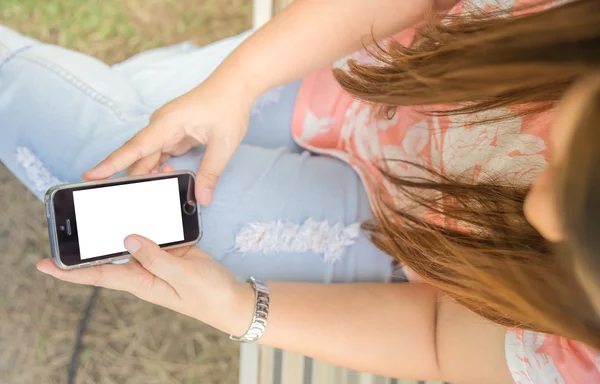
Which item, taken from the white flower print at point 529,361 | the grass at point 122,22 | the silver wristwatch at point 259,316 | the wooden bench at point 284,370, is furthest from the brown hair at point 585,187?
the grass at point 122,22

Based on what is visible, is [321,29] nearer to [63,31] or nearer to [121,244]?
[121,244]

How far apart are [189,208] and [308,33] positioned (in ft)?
0.89

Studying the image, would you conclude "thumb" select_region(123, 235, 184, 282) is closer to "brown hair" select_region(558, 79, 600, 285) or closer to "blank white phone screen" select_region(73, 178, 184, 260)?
"blank white phone screen" select_region(73, 178, 184, 260)

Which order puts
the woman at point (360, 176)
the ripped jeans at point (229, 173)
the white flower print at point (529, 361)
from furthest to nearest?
the ripped jeans at point (229, 173) < the white flower print at point (529, 361) < the woman at point (360, 176)

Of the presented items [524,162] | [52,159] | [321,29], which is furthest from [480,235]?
[52,159]

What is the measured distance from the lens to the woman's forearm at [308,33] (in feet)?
1.88

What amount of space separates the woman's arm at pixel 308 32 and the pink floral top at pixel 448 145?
0.06 metres

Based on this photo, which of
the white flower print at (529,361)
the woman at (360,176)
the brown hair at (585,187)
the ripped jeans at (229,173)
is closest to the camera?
the brown hair at (585,187)

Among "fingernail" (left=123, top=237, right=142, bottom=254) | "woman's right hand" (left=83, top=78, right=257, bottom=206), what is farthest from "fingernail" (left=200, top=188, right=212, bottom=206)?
"fingernail" (left=123, top=237, right=142, bottom=254)

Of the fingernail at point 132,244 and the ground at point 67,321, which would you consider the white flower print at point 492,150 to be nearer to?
the fingernail at point 132,244

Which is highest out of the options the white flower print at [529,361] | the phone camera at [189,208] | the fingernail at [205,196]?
the fingernail at [205,196]

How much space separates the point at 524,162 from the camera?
1.62ft

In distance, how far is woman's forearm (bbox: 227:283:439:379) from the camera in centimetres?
57

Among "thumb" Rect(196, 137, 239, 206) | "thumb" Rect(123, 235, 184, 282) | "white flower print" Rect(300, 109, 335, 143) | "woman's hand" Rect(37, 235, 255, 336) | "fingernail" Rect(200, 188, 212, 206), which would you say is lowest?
"woman's hand" Rect(37, 235, 255, 336)
